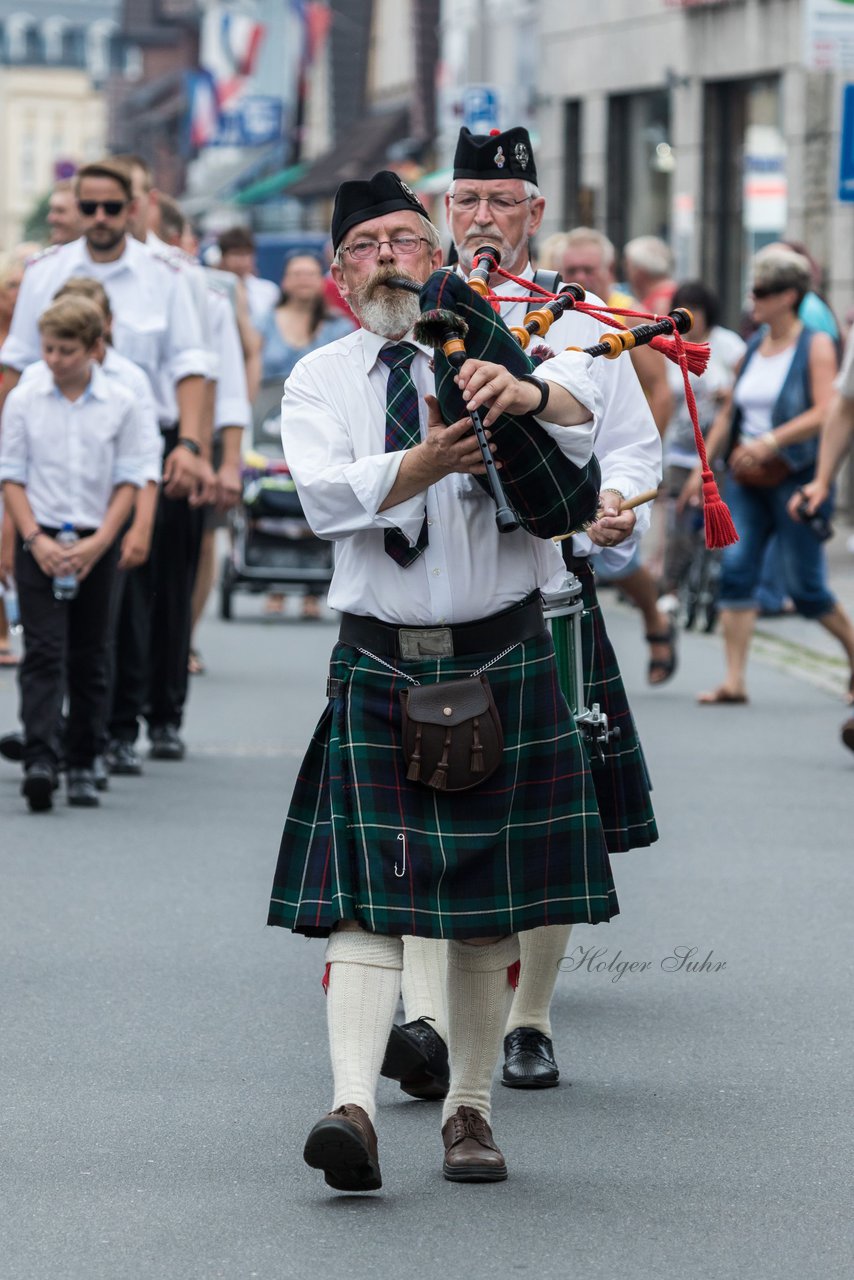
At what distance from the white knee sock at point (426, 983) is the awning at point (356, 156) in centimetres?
4140

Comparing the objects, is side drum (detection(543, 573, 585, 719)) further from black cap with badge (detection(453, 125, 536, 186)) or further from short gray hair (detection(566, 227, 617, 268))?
short gray hair (detection(566, 227, 617, 268))

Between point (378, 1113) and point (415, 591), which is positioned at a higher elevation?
point (415, 591)

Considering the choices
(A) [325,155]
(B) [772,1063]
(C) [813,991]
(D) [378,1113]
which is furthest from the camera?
(A) [325,155]

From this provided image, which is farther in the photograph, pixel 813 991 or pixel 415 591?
pixel 813 991

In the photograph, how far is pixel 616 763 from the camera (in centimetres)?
600

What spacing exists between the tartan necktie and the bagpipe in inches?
5.4

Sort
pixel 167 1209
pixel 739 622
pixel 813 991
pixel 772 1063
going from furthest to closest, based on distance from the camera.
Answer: pixel 739 622 < pixel 813 991 < pixel 772 1063 < pixel 167 1209

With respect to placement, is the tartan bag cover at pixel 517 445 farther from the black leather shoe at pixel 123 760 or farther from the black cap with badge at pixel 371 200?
the black leather shoe at pixel 123 760

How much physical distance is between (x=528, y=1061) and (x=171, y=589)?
16.5ft

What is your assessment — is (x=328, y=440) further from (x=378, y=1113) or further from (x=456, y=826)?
(x=378, y=1113)

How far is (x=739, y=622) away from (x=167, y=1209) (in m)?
7.71

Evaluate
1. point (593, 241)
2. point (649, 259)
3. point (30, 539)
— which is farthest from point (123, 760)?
point (649, 259)

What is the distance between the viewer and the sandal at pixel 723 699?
492 inches

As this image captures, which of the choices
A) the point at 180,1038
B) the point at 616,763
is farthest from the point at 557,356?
the point at 180,1038
